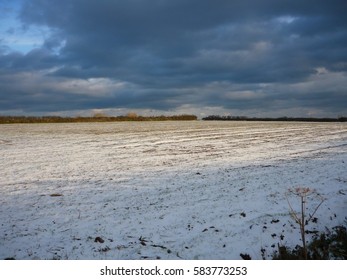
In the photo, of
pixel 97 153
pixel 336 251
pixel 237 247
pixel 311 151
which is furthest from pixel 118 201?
pixel 311 151

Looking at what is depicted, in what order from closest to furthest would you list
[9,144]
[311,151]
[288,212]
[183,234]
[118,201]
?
1. [183,234]
2. [288,212]
3. [118,201]
4. [311,151]
5. [9,144]

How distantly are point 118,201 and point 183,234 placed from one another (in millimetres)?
3254

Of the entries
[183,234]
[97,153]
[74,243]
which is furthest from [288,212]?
[97,153]

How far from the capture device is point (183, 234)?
8.52 metres

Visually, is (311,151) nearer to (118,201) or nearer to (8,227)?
(118,201)

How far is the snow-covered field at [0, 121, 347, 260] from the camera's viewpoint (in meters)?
7.93

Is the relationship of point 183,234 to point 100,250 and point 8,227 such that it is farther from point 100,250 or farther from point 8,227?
point 8,227

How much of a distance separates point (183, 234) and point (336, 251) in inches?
146

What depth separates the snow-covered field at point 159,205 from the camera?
793cm

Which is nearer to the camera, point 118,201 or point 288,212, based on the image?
point 288,212

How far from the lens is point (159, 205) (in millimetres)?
10500

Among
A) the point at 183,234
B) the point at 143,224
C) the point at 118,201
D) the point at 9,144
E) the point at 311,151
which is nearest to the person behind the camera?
the point at 183,234

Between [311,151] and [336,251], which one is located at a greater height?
[311,151]

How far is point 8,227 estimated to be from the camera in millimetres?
8945
